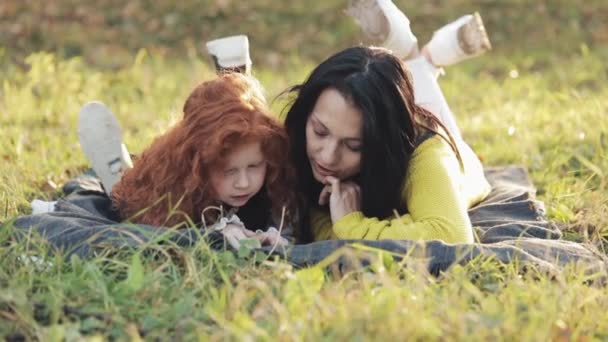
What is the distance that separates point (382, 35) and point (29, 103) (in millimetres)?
2625

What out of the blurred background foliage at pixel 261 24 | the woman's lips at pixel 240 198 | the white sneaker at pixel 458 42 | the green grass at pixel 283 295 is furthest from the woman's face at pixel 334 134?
the blurred background foliage at pixel 261 24

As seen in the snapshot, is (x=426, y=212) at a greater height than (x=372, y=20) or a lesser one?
lesser

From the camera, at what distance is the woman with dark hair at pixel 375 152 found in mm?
3398

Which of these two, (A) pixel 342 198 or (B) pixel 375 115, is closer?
(B) pixel 375 115

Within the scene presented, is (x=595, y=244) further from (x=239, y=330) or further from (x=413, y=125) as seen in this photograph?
(x=239, y=330)

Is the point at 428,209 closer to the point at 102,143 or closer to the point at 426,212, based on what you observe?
the point at 426,212

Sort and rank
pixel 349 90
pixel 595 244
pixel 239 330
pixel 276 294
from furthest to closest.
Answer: pixel 595 244
pixel 349 90
pixel 276 294
pixel 239 330

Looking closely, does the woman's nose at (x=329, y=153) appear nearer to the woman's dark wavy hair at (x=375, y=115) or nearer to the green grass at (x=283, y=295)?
the woman's dark wavy hair at (x=375, y=115)

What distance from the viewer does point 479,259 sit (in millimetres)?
3170

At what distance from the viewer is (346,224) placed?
349 centimetres

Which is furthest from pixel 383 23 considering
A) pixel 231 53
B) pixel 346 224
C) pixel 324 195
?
pixel 346 224

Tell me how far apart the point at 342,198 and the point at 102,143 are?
1.19 m

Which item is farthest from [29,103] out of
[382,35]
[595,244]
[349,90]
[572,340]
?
[572,340]

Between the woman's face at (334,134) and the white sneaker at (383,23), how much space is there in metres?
1.02
